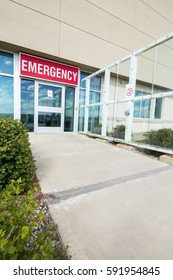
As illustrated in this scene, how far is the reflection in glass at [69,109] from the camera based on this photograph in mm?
8367

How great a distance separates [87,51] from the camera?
7.93 metres

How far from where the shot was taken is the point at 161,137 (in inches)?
173

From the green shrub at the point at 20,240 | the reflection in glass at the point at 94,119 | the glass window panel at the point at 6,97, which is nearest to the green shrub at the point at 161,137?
the reflection in glass at the point at 94,119

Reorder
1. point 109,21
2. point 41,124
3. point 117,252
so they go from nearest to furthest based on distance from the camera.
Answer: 1. point 117,252
2. point 41,124
3. point 109,21

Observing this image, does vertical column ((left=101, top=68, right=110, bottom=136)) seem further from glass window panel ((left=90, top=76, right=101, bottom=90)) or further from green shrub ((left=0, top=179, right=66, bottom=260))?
green shrub ((left=0, top=179, right=66, bottom=260))

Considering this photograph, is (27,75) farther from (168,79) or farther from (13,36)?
(168,79)

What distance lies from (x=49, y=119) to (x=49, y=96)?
1.11 m

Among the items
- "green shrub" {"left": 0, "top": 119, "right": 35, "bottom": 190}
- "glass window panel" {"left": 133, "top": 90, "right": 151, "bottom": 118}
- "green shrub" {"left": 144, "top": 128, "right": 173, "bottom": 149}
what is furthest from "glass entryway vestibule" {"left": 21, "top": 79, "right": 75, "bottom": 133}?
"green shrub" {"left": 0, "top": 119, "right": 35, "bottom": 190}

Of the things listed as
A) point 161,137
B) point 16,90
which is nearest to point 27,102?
point 16,90

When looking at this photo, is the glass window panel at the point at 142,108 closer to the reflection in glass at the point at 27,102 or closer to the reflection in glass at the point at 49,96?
the reflection in glass at the point at 49,96

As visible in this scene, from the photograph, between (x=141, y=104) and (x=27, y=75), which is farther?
(x=27, y=75)

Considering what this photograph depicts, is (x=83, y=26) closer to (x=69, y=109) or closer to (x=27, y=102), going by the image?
(x=69, y=109)

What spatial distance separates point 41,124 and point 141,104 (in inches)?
185

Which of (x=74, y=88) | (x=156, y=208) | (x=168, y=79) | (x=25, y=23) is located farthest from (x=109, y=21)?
(x=156, y=208)
